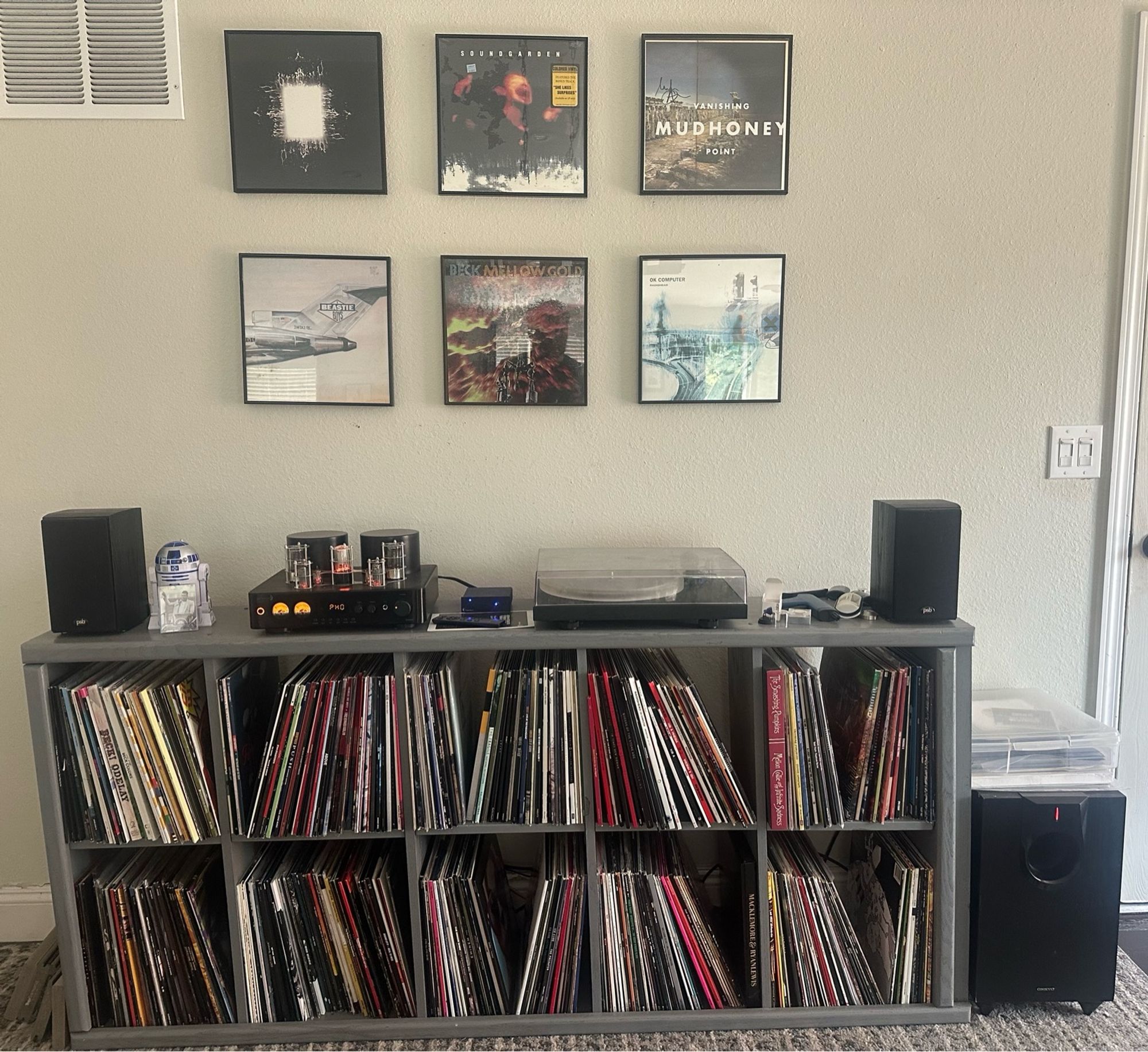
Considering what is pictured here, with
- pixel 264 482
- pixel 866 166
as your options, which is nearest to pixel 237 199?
pixel 264 482

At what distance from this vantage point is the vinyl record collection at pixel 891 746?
160 cm

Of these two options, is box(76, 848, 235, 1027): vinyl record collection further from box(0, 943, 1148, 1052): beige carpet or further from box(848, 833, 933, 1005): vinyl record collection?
box(848, 833, 933, 1005): vinyl record collection

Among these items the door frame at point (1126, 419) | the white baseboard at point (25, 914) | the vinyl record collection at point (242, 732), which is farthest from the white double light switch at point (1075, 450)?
the white baseboard at point (25, 914)

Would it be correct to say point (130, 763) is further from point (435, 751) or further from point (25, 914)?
point (25, 914)

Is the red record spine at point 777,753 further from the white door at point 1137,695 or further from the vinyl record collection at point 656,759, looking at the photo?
the white door at point 1137,695

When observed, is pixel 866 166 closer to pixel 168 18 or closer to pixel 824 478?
pixel 824 478

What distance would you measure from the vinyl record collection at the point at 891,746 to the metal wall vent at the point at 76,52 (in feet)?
6.56

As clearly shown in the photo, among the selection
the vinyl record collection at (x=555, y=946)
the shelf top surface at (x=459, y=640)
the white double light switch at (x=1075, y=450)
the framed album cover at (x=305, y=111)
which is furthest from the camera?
the white double light switch at (x=1075, y=450)

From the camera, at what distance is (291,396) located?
1846 millimetres

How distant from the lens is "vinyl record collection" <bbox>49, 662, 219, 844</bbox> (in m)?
1.55

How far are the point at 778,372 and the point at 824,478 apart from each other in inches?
11.0

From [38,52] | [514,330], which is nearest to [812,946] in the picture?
[514,330]

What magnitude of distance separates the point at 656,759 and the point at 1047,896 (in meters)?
0.84

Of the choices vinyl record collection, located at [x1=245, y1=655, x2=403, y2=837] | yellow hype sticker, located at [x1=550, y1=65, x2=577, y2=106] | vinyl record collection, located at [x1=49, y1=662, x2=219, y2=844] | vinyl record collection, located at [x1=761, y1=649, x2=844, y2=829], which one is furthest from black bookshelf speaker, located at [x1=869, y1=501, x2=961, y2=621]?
vinyl record collection, located at [x1=49, y1=662, x2=219, y2=844]
